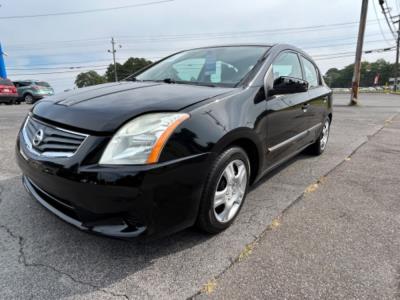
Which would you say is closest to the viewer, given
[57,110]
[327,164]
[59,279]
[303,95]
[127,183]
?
[127,183]

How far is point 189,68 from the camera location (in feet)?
10.3

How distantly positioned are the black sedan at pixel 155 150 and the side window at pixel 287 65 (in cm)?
13

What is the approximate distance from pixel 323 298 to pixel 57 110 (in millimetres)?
2155

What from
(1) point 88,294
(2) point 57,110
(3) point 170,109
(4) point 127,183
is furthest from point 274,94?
(1) point 88,294

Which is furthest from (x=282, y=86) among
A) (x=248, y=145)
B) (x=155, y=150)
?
(x=155, y=150)

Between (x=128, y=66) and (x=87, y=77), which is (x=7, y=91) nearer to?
(x=128, y=66)

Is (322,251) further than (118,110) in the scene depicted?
Yes

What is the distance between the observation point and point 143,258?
79.7 inches

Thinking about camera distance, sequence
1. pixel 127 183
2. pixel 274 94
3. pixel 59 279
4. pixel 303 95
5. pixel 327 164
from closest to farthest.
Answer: pixel 127 183
pixel 59 279
pixel 274 94
pixel 303 95
pixel 327 164

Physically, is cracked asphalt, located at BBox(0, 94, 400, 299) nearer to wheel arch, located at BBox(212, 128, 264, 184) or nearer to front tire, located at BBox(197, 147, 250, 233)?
front tire, located at BBox(197, 147, 250, 233)

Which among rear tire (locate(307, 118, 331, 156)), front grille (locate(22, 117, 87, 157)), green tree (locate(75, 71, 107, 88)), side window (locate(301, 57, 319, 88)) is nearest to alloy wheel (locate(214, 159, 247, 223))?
front grille (locate(22, 117, 87, 157))

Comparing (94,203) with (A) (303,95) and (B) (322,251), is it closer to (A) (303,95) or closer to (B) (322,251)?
(B) (322,251)

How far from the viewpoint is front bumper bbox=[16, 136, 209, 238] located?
5.57 feet

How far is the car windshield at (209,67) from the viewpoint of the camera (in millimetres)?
2764
